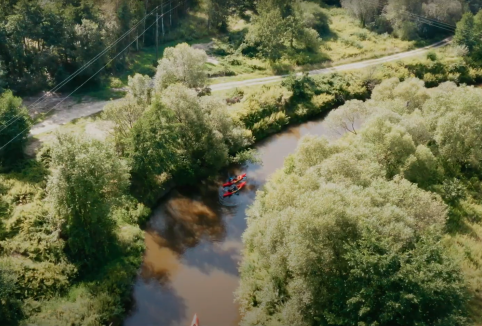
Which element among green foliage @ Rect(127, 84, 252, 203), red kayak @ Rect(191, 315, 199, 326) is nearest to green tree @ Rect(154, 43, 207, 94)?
green foliage @ Rect(127, 84, 252, 203)

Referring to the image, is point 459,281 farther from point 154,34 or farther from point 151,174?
point 154,34

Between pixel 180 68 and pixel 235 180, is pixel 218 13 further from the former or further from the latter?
pixel 235 180

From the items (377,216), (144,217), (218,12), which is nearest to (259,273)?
(377,216)

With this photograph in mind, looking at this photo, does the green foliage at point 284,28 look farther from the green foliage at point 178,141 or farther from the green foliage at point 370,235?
the green foliage at point 370,235

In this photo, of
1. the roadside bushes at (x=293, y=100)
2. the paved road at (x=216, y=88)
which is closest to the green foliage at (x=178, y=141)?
the roadside bushes at (x=293, y=100)

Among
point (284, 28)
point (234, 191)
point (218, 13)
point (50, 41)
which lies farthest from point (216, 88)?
point (218, 13)

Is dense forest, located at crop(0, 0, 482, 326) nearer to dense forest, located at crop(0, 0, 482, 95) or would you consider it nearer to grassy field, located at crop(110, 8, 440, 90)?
dense forest, located at crop(0, 0, 482, 95)

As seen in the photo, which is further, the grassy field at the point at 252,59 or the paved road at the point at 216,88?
the grassy field at the point at 252,59
